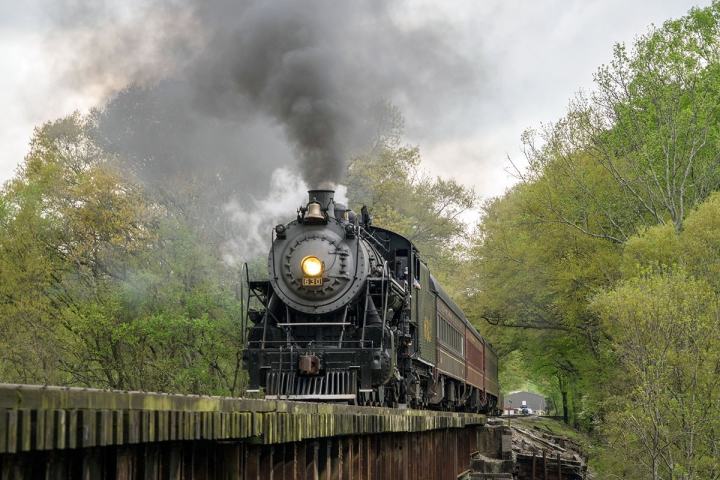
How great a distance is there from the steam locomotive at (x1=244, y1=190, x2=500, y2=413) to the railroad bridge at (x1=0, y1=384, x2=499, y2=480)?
13.3ft

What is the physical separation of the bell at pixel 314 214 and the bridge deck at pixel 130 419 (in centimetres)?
839

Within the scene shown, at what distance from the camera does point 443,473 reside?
1994 cm

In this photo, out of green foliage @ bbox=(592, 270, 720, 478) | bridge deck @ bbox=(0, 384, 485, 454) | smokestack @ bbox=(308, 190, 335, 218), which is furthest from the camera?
green foliage @ bbox=(592, 270, 720, 478)

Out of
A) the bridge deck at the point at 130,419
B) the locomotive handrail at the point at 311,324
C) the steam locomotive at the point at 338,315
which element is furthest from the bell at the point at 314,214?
the bridge deck at the point at 130,419

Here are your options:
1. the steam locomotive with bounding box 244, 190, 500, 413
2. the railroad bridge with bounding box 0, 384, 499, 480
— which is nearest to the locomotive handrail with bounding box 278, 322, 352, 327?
the steam locomotive with bounding box 244, 190, 500, 413

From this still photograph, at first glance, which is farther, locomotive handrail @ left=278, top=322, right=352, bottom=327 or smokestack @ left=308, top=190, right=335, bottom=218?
smokestack @ left=308, top=190, right=335, bottom=218

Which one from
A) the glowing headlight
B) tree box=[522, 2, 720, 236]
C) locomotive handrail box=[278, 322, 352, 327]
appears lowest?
locomotive handrail box=[278, 322, 352, 327]

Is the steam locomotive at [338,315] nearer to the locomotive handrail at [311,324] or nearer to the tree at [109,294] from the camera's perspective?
the locomotive handrail at [311,324]

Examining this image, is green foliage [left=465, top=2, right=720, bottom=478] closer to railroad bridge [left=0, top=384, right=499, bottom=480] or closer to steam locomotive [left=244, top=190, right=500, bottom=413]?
steam locomotive [left=244, top=190, right=500, bottom=413]

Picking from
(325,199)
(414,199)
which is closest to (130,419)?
(325,199)

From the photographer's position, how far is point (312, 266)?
16.2 meters

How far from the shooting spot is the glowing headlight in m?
16.1

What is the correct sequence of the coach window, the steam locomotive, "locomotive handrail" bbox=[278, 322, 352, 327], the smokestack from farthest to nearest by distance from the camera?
1. the coach window
2. the smokestack
3. "locomotive handrail" bbox=[278, 322, 352, 327]
4. the steam locomotive

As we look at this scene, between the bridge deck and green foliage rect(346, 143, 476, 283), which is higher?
green foliage rect(346, 143, 476, 283)
